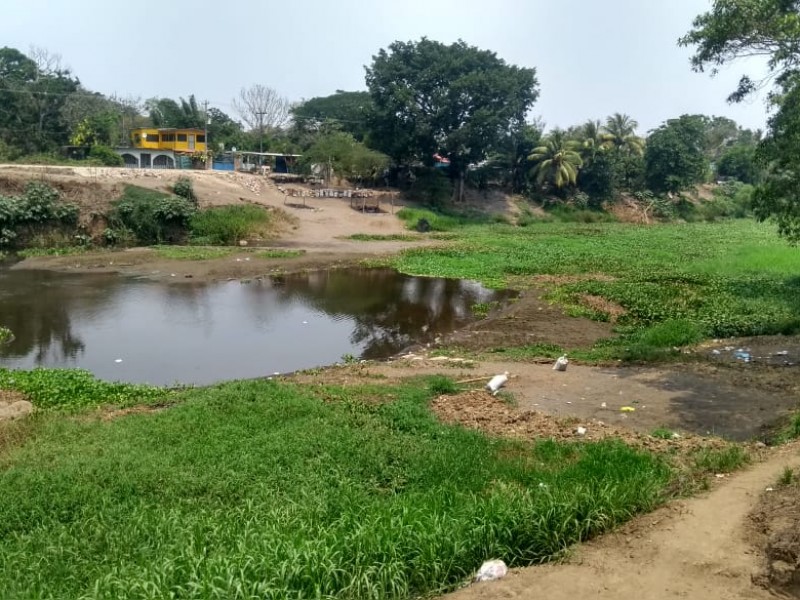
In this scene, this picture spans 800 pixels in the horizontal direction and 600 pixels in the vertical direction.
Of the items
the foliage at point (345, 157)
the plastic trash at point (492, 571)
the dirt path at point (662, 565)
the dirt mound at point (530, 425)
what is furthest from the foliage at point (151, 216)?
the dirt path at point (662, 565)

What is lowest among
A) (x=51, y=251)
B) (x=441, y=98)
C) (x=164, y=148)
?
(x=51, y=251)

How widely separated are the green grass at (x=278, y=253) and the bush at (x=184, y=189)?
814 centimetres

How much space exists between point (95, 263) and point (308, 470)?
928 inches

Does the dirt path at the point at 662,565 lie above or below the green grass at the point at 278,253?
above

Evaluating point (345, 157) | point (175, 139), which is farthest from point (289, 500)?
point (175, 139)

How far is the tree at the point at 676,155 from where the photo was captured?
193 ft

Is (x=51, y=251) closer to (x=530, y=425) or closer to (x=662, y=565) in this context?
(x=530, y=425)

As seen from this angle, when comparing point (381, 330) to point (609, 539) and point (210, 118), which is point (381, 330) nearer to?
point (609, 539)

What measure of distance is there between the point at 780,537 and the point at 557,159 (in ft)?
175

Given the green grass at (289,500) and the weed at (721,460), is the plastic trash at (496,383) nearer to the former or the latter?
the green grass at (289,500)

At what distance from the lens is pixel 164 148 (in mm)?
54250

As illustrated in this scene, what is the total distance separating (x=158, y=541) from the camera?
244 inches

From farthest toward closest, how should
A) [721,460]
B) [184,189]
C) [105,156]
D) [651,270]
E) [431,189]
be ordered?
1. [431,189]
2. [105,156]
3. [184,189]
4. [651,270]
5. [721,460]

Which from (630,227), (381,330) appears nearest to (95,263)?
(381,330)
